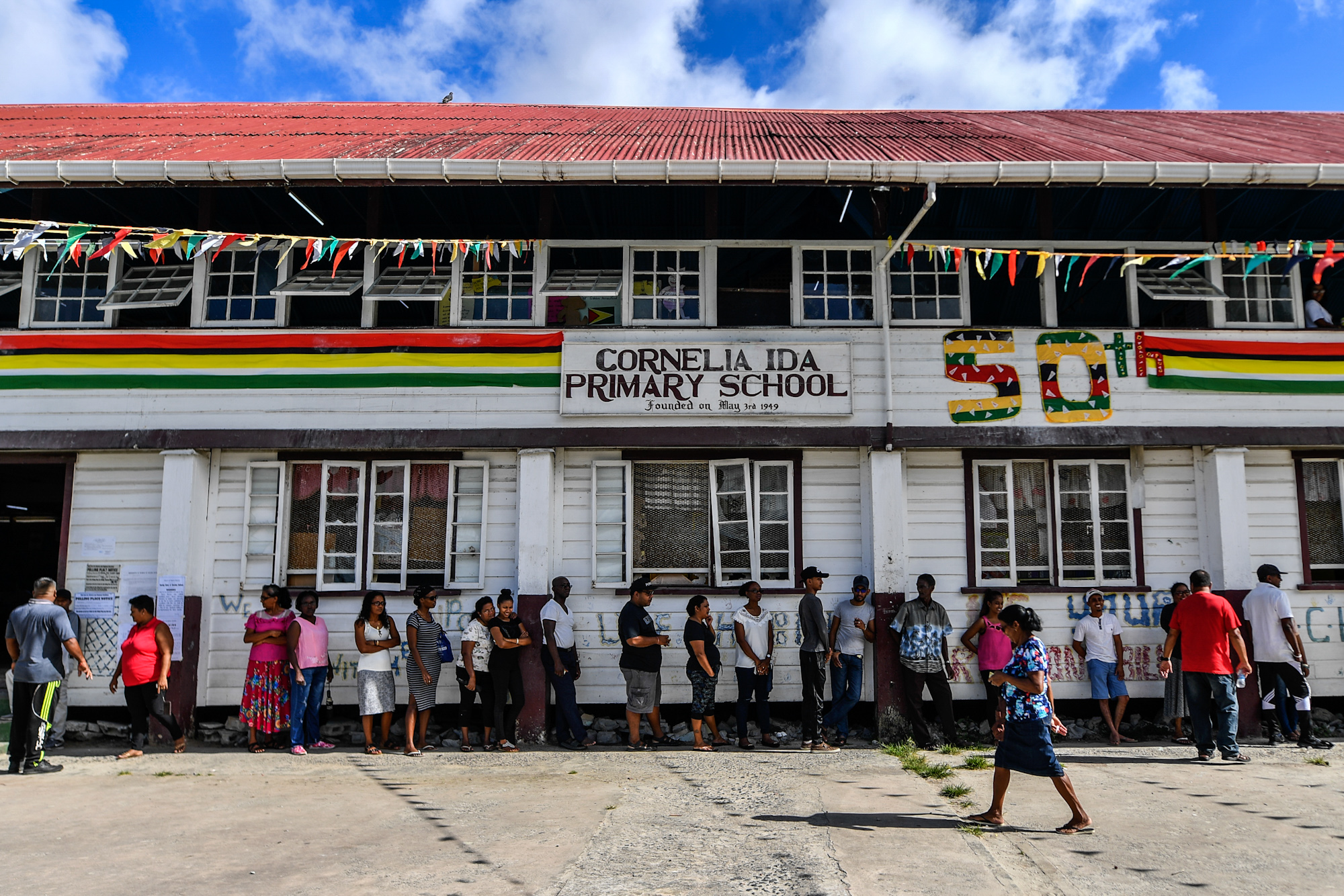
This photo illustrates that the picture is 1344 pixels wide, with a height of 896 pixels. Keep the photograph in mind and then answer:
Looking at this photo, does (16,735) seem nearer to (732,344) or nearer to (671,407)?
(671,407)

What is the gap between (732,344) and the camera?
981cm

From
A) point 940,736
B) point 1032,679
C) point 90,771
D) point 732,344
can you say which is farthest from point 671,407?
point 90,771

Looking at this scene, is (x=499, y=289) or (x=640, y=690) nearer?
(x=640, y=690)

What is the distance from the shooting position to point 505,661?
29.6 ft

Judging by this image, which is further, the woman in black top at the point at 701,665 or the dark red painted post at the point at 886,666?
the dark red painted post at the point at 886,666

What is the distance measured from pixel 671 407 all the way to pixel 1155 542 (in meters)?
5.28

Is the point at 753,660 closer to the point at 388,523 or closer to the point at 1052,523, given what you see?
the point at 1052,523

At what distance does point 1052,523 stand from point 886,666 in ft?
7.99

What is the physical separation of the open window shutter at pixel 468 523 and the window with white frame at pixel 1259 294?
8320mm

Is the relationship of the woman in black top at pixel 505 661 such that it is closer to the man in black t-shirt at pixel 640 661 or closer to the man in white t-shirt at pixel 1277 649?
the man in black t-shirt at pixel 640 661

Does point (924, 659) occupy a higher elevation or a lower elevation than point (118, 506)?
lower

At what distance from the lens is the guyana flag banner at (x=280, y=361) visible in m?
9.81

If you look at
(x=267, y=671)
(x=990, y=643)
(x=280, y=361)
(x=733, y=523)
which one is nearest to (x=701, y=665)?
(x=733, y=523)

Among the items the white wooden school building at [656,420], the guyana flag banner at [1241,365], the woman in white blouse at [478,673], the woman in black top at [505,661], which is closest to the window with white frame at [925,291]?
the white wooden school building at [656,420]
